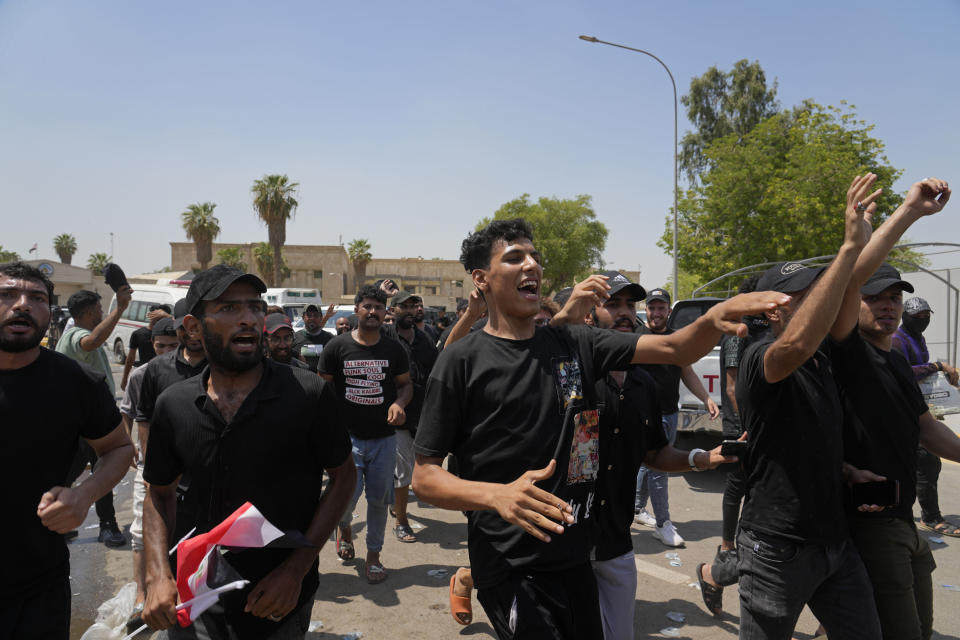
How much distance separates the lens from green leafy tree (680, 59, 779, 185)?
3438cm

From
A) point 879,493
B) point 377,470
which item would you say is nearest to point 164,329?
point 377,470

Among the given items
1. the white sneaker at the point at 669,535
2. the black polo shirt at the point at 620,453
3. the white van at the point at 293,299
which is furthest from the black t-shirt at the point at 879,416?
the white van at the point at 293,299

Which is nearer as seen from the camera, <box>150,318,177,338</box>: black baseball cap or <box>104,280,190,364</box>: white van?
<box>150,318,177,338</box>: black baseball cap

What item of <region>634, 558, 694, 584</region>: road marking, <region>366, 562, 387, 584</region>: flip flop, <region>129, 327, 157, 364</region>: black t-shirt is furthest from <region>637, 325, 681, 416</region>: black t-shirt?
<region>129, 327, 157, 364</region>: black t-shirt

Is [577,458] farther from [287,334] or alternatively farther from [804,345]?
[287,334]

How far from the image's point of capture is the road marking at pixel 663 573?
15.7 ft

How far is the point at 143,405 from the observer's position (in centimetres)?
390

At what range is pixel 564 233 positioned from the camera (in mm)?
45000

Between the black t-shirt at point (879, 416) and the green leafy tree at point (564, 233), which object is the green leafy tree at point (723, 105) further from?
the black t-shirt at point (879, 416)

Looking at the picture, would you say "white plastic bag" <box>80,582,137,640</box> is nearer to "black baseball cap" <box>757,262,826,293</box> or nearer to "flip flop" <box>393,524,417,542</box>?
"flip flop" <box>393,524,417,542</box>

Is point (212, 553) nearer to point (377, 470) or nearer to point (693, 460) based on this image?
point (693, 460)

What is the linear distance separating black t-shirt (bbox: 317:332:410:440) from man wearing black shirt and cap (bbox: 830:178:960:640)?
3609 mm

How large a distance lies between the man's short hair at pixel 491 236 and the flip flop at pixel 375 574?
3.32 metres

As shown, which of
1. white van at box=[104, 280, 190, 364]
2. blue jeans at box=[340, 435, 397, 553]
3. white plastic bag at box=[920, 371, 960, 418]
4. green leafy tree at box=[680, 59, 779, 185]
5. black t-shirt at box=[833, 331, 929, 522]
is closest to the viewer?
black t-shirt at box=[833, 331, 929, 522]
